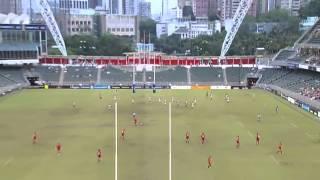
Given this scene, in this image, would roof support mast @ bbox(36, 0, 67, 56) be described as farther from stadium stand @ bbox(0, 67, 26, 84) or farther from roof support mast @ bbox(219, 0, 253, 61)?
roof support mast @ bbox(219, 0, 253, 61)

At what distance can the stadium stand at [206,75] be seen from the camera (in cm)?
8944

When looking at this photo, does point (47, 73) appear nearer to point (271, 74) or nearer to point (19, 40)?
point (19, 40)

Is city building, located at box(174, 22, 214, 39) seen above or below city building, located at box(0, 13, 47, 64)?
above

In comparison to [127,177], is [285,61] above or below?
above

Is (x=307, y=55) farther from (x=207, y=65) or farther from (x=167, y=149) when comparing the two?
(x=167, y=149)

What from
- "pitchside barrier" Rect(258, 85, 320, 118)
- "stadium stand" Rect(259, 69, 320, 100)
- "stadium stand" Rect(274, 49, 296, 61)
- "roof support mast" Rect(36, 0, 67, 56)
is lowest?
"pitchside barrier" Rect(258, 85, 320, 118)

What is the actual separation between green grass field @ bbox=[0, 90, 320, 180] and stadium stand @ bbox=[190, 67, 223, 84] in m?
22.7

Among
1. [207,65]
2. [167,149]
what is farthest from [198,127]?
[207,65]

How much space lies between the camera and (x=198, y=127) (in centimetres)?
4653

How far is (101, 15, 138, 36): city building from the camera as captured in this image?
611 feet

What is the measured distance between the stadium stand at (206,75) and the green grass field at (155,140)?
74.6ft

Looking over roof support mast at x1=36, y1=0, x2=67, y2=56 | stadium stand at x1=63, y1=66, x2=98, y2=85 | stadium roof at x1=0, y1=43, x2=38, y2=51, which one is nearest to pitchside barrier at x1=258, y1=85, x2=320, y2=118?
stadium stand at x1=63, y1=66, x2=98, y2=85

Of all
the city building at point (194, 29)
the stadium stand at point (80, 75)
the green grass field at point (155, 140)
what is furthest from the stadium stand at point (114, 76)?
the city building at point (194, 29)

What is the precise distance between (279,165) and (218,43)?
10364 centimetres
